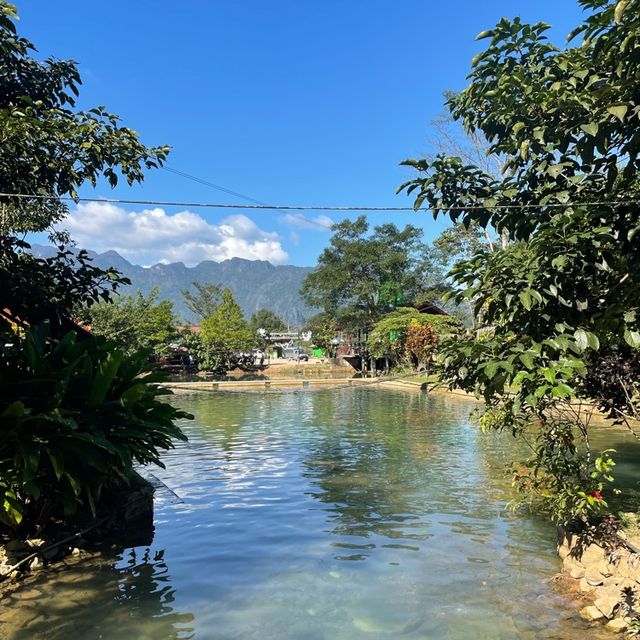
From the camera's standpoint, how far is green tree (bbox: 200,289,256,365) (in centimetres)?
4244

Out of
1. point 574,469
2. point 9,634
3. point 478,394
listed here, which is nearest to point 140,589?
point 9,634

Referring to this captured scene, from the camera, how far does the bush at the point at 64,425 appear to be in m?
4.72

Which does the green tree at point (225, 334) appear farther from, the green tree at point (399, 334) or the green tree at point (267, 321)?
the green tree at point (267, 321)

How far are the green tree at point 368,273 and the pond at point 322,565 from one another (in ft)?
98.4

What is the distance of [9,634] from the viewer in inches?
157

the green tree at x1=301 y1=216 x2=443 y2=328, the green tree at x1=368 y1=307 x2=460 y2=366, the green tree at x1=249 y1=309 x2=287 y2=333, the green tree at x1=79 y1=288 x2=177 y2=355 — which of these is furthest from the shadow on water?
the green tree at x1=249 y1=309 x2=287 y2=333

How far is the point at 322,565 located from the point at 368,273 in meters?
36.4

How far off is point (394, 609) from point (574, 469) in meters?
2.26

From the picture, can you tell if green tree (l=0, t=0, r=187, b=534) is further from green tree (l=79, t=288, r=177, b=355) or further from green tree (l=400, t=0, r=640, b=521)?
green tree (l=79, t=288, r=177, b=355)

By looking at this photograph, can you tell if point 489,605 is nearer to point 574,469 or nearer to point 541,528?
point 574,469

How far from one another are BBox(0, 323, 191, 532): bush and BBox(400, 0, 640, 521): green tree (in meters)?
3.21

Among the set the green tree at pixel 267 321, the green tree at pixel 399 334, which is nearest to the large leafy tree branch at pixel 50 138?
the green tree at pixel 399 334

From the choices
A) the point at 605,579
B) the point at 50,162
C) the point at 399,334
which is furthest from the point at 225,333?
the point at 605,579

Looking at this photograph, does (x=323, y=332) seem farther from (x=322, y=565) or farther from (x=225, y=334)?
(x=322, y=565)
